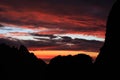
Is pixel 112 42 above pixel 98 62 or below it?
above

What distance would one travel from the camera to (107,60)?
7388 cm

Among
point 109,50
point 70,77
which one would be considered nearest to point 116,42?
point 109,50

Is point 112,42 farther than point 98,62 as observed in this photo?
No

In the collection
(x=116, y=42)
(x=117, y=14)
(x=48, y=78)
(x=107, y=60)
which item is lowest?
(x=48, y=78)

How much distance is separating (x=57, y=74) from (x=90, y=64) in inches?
396

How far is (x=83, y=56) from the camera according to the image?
86.4 meters

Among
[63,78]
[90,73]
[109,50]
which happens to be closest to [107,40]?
[109,50]

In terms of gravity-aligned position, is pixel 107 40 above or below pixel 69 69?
above

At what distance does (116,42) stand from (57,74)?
70.5 ft

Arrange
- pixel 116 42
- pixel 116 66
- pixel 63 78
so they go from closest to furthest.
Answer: pixel 116 66
pixel 116 42
pixel 63 78

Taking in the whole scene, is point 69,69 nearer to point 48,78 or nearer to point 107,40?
point 48,78

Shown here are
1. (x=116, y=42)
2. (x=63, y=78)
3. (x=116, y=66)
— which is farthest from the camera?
(x=63, y=78)

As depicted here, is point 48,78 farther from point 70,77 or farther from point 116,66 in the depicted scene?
point 116,66

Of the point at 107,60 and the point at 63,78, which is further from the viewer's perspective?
the point at 63,78
